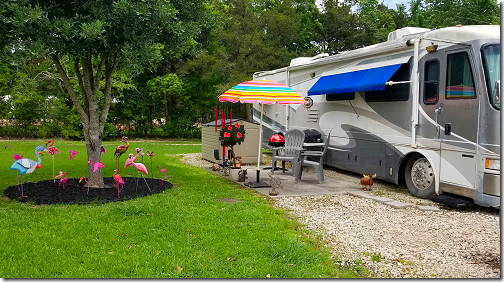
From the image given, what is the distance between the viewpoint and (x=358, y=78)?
847 cm

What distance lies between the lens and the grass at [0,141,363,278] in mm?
3771

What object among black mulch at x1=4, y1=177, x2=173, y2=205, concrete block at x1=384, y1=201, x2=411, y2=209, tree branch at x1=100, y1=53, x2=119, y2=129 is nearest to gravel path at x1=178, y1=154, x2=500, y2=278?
concrete block at x1=384, y1=201, x2=411, y2=209

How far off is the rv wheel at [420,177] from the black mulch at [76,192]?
4.39 m

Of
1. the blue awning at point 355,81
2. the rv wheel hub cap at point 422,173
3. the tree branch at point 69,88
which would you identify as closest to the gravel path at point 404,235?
the rv wheel hub cap at point 422,173

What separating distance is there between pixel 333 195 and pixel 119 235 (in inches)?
159

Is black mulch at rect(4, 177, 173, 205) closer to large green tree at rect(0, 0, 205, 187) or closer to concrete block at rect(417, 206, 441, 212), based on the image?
large green tree at rect(0, 0, 205, 187)

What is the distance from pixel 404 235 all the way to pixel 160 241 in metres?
2.87

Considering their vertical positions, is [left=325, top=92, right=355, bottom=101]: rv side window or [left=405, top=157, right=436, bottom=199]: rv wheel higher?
[left=325, top=92, right=355, bottom=101]: rv side window

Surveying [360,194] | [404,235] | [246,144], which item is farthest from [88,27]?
[246,144]

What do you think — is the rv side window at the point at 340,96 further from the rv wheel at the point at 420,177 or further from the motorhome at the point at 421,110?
the rv wheel at the point at 420,177

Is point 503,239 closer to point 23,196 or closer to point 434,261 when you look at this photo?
point 434,261

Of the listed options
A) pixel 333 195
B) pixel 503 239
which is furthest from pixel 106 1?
pixel 503 239

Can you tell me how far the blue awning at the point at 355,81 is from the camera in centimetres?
771

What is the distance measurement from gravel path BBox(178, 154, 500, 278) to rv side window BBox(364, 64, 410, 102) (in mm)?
1826
